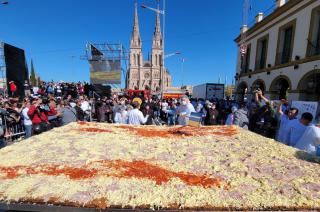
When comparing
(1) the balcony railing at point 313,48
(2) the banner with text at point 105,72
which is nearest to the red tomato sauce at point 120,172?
(1) the balcony railing at point 313,48

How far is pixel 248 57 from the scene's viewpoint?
24344mm

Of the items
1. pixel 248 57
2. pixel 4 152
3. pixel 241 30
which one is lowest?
pixel 4 152

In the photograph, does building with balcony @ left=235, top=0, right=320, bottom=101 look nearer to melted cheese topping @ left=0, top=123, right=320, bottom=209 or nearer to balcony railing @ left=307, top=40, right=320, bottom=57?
balcony railing @ left=307, top=40, right=320, bottom=57

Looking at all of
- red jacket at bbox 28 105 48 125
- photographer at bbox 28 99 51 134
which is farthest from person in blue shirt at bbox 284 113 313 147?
red jacket at bbox 28 105 48 125

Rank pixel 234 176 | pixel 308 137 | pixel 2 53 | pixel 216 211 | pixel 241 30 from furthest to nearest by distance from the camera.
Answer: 1. pixel 241 30
2. pixel 2 53
3. pixel 308 137
4. pixel 234 176
5. pixel 216 211

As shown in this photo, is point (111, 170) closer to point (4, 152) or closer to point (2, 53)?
point (4, 152)

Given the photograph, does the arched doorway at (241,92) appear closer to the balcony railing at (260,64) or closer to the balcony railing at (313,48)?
the balcony railing at (260,64)

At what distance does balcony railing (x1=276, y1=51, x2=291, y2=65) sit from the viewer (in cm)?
1708

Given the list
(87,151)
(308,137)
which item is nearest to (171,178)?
(87,151)

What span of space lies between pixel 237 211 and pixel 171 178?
64cm

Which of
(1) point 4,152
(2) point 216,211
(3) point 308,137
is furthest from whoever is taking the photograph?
(3) point 308,137

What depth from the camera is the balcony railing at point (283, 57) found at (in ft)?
56.0

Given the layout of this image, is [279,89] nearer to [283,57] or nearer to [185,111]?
[283,57]

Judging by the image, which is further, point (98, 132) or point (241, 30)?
point (241, 30)
